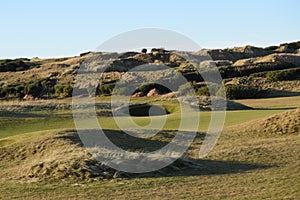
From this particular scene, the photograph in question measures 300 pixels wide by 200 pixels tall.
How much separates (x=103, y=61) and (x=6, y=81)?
13.2 metres

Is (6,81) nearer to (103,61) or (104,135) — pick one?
(103,61)

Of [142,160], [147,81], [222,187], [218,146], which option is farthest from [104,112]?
[147,81]

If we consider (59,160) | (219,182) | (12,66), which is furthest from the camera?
(12,66)

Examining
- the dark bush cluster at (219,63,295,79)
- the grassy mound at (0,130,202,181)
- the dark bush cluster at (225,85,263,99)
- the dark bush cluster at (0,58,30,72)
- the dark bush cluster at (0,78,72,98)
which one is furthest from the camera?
the dark bush cluster at (0,58,30,72)

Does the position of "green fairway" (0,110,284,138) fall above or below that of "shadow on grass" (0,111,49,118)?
below

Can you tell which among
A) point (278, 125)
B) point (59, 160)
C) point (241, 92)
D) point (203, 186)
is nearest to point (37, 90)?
point (241, 92)

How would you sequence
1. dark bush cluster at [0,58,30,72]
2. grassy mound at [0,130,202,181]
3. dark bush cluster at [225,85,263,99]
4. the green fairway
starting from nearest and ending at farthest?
grassy mound at [0,130,202,181] < the green fairway < dark bush cluster at [225,85,263,99] < dark bush cluster at [0,58,30,72]

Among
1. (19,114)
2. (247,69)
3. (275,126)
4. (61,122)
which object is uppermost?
(247,69)

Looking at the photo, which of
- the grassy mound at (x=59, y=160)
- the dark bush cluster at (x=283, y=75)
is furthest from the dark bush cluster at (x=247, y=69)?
the grassy mound at (x=59, y=160)

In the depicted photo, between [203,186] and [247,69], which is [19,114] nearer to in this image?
[203,186]

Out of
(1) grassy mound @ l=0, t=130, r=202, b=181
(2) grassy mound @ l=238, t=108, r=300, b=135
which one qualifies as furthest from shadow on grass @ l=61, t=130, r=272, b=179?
(2) grassy mound @ l=238, t=108, r=300, b=135

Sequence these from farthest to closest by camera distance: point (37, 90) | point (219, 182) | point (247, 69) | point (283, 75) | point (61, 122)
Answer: point (247, 69) → point (283, 75) → point (37, 90) → point (61, 122) → point (219, 182)

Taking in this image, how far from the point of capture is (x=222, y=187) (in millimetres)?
12828

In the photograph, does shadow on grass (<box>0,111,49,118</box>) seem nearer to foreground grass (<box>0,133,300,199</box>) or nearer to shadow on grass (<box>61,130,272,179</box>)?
shadow on grass (<box>61,130,272,179</box>)
